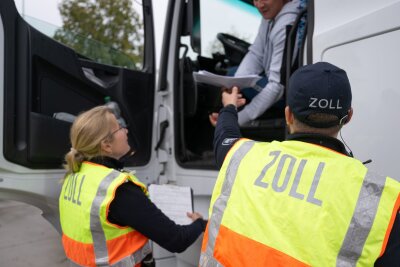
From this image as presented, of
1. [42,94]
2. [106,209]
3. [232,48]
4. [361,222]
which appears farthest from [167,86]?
[361,222]

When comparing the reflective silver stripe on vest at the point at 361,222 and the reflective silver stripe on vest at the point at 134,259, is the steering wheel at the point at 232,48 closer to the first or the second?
the reflective silver stripe on vest at the point at 134,259

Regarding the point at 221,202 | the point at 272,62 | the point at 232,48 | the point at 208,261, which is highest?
the point at 232,48

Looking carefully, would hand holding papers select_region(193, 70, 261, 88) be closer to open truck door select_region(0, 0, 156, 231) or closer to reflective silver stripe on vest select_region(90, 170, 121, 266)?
reflective silver stripe on vest select_region(90, 170, 121, 266)

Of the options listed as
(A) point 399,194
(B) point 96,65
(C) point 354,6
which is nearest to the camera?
(A) point 399,194

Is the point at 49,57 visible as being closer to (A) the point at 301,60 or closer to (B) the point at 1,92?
(B) the point at 1,92

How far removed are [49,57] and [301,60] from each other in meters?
1.30

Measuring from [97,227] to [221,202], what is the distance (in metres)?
0.64

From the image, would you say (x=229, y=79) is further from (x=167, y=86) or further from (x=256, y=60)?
(x=167, y=86)

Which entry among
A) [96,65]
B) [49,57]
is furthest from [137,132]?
[49,57]

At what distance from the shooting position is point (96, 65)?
7.65 ft

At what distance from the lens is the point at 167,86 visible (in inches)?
99.3

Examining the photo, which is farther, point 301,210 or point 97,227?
point 97,227

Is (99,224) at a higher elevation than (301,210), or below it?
below

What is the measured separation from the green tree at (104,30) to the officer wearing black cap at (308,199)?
1.49m
